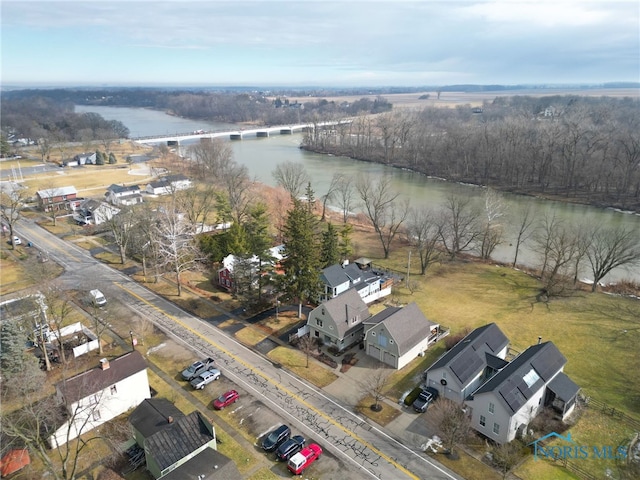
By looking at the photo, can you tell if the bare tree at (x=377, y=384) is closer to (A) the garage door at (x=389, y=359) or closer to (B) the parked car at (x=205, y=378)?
(A) the garage door at (x=389, y=359)

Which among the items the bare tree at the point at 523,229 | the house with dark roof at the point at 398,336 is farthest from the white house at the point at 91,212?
the bare tree at the point at 523,229

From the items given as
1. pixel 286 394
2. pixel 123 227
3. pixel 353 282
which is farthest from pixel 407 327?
pixel 123 227

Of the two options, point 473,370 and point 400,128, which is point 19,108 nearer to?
point 400,128

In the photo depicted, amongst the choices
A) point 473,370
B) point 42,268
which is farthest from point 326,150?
point 473,370

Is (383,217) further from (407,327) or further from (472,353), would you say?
(472,353)

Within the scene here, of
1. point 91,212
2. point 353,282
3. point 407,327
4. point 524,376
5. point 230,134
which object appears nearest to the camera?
point 524,376

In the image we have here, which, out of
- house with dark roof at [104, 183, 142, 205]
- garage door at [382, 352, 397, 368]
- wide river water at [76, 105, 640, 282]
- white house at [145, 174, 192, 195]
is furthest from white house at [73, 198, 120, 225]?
garage door at [382, 352, 397, 368]
